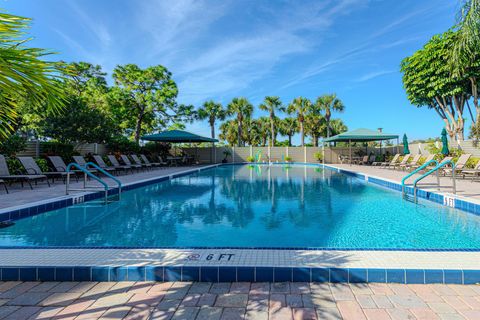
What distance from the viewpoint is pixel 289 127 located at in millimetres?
41125

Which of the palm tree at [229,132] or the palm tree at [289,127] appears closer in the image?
the palm tree at [289,127]

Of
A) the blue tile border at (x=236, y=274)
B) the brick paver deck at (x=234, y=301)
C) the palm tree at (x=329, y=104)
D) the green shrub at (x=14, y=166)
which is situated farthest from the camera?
the palm tree at (x=329, y=104)

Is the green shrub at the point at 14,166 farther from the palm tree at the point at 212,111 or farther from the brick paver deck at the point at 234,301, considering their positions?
the palm tree at the point at 212,111

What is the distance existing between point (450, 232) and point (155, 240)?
14.5ft

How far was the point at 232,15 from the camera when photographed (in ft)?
45.9

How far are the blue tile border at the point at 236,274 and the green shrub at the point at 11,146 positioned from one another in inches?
316

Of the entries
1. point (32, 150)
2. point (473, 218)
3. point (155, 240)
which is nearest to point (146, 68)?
point (32, 150)

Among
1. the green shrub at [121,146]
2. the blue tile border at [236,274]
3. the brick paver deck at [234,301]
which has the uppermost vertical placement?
the green shrub at [121,146]

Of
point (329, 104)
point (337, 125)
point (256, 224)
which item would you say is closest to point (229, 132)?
point (337, 125)

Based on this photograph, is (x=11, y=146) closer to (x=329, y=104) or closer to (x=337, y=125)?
(x=329, y=104)

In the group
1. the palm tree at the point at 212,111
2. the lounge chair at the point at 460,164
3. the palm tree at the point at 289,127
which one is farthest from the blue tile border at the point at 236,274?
the palm tree at the point at 289,127

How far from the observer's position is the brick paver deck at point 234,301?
5.96 feet

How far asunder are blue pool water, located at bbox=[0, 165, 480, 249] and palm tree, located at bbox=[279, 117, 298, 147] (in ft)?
110

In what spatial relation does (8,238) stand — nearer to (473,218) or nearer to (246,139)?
(473,218)
